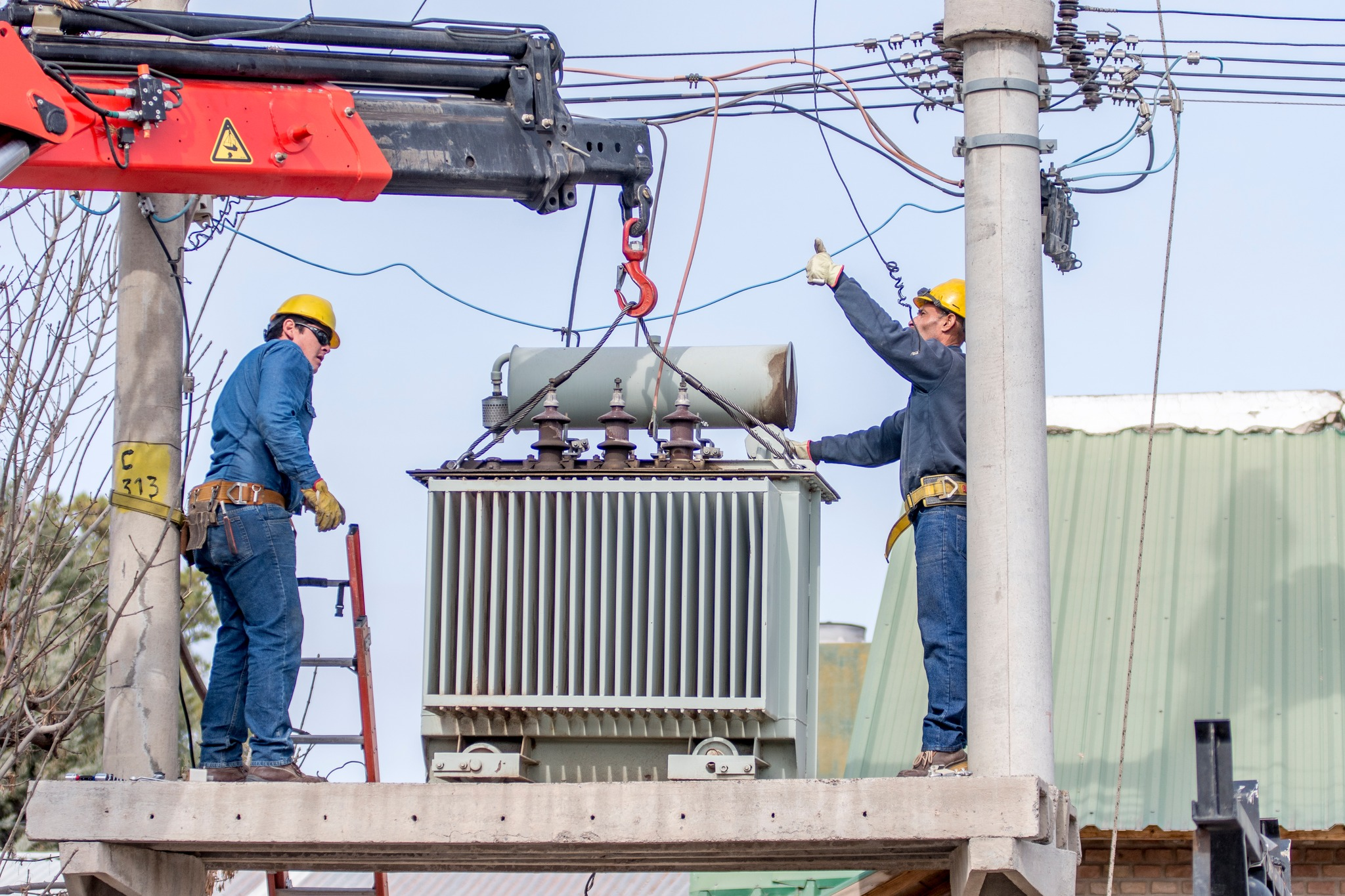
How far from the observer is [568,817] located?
709 cm

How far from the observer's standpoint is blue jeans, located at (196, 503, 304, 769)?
782cm

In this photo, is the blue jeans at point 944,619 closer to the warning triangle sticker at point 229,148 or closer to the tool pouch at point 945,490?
the tool pouch at point 945,490

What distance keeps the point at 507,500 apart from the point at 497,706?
0.83 m

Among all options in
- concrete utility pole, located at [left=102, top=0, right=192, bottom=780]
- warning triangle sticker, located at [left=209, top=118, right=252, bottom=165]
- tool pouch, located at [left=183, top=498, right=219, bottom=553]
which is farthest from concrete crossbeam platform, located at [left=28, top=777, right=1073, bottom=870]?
warning triangle sticker, located at [left=209, top=118, right=252, bottom=165]

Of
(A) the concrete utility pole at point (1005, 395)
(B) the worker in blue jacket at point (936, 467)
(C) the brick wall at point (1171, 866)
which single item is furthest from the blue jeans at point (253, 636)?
(C) the brick wall at point (1171, 866)

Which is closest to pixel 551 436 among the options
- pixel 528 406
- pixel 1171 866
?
pixel 528 406

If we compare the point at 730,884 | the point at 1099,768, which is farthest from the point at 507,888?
the point at 1099,768

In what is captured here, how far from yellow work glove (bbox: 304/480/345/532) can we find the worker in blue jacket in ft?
6.42

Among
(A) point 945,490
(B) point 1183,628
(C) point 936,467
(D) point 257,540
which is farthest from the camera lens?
(B) point 1183,628

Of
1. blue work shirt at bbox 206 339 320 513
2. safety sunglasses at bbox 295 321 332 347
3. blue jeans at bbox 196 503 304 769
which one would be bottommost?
blue jeans at bbox 196 503 304 769

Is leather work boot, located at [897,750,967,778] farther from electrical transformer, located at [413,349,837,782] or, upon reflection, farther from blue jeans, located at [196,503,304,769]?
blue jeans, located at [196,503,304,769]

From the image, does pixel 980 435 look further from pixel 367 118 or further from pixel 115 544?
pixel 115 544

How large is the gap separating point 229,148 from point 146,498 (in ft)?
5.36

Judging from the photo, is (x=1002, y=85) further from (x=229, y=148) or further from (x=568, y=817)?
(x=568, y=817)
